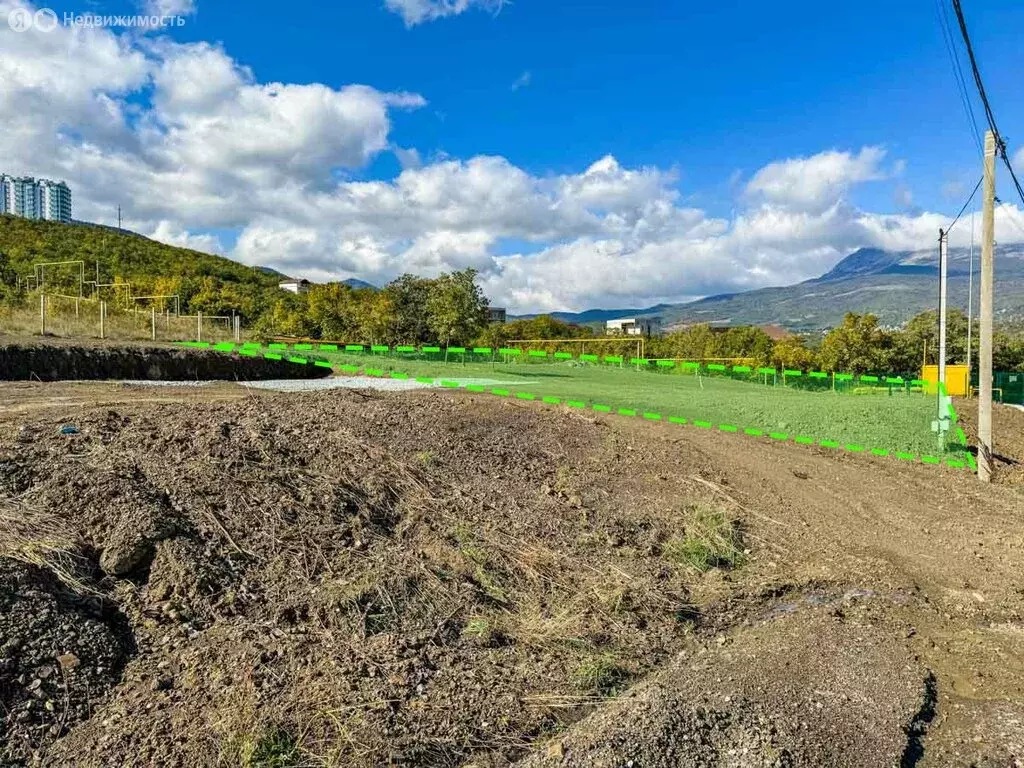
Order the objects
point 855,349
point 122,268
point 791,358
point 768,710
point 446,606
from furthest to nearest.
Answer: point 122,268, point 791,358, point 855,349, point 446,606, point 768,710

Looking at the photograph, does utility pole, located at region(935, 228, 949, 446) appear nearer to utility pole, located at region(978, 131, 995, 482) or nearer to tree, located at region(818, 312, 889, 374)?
utility pole, located at region(978, 131, 995, 482)

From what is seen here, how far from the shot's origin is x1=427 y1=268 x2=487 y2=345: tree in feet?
80.2

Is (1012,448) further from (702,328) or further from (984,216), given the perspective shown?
(702,328)

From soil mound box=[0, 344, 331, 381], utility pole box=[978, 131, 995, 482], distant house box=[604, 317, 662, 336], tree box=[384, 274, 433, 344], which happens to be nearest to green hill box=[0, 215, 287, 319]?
tree box=[384, 274, 433, 344]

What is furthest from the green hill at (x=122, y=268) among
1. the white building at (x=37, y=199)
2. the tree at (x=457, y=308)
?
the white building at (x=37, y=199)

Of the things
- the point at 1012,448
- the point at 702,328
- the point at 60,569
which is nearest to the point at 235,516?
the point at 60,569

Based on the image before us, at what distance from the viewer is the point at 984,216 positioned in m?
11.3

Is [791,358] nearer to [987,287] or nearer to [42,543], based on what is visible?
[987,287]

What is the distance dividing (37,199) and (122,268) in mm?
44838

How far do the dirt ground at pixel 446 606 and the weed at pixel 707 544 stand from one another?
3 centimetres

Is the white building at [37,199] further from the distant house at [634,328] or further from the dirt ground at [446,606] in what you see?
the dirt ground at [446,606]

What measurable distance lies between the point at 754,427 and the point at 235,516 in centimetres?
1021

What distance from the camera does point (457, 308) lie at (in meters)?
24.4

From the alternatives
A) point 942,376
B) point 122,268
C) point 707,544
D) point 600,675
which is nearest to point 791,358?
point 942,376
